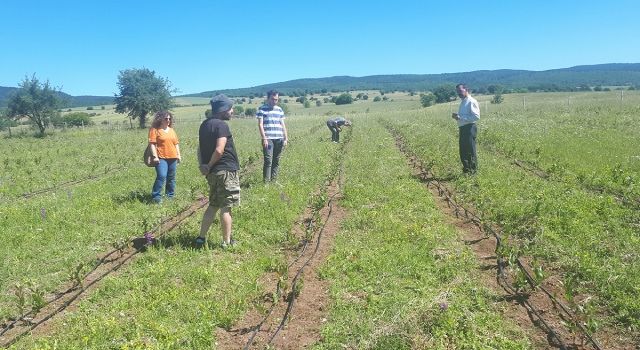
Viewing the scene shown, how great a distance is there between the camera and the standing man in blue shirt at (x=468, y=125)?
11.0 meters

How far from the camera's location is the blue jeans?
9805 millimetres

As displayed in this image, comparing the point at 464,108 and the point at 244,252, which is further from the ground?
the point at 464,108

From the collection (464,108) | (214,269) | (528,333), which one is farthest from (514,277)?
(464,108)

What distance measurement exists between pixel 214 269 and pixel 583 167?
9.17m

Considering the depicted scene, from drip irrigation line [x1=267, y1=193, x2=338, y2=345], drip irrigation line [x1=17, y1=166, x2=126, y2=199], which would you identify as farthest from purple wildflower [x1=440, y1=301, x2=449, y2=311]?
drip irrigation line [x1=17, y1=166, x2=126, y2=199]

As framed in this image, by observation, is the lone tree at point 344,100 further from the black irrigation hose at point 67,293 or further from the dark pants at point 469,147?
the black irrigation hose at point 67,293

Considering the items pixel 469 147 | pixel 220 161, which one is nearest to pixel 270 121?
pixel 220 161

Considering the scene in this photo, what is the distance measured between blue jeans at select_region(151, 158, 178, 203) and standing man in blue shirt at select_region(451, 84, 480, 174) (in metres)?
6.43

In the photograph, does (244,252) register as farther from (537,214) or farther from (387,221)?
(537,214)

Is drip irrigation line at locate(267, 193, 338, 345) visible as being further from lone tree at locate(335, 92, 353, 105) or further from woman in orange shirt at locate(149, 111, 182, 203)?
lone tree at locate(335, 92, 353, 105)

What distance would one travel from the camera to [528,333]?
445 cm

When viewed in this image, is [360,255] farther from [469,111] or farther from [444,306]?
[469,111]

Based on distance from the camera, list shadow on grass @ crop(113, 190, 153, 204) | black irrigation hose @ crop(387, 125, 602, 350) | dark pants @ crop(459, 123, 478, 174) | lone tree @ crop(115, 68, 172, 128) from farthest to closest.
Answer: lone tree @ crop(115, 68, 172, 128) < dark pants @ crop(459, 123, 478, 174) < shadow on grass @ crop(113, 190, 153, 204) < black irrigation hose @ crop(387, 125, 602, 350)

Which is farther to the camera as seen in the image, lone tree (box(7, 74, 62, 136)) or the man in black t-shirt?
lone tree (box(7, 74, 62, 136))
